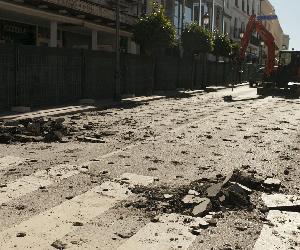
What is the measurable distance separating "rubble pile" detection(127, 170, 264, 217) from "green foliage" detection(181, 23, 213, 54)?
27775mm

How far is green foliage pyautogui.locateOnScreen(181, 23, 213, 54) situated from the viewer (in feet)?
108

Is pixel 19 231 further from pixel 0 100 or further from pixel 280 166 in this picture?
pixel 0 100

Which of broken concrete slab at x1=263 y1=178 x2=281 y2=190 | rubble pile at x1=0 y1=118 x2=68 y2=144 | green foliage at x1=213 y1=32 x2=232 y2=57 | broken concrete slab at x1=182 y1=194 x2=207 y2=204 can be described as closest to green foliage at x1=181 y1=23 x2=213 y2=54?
green foliage at x1=213 y1=32 x2=232 y2=57

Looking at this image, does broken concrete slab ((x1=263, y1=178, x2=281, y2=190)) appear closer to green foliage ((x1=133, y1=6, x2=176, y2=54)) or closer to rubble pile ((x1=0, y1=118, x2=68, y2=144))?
rubble pile ((x1=0, y1=118, x2=68, y2=144))

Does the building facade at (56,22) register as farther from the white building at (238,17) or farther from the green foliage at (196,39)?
the white building at (238,17)

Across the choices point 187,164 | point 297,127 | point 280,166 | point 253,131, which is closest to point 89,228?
point 187,164

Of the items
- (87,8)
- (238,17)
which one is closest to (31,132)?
(87,8)

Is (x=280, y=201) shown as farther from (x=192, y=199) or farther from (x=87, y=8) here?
(x=87, y=8)

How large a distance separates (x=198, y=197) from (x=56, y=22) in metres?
21.8

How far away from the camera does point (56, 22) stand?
25.2 m

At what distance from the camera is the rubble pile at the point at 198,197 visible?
4.96m

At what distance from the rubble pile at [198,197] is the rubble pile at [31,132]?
4.48 meters

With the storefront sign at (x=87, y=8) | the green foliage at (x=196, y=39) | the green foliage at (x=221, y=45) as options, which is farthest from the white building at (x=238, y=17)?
the storefront sign at (x=87, y=8)

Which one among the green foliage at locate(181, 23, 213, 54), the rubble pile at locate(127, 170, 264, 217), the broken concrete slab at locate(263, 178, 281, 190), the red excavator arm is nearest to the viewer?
the rubble pile at locate(127, 170, 264, 217)
